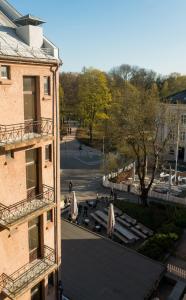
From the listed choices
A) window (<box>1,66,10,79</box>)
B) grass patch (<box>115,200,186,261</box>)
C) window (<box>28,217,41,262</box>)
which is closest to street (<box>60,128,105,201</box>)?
grass patch (<box>115,200,186,261</box>)

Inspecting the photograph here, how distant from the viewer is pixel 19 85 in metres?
10.9

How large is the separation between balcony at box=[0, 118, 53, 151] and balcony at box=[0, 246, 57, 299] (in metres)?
4.84

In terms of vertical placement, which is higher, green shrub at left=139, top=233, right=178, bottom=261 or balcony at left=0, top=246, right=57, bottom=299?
balcony at left=0, top=246, right=57, bottom=299

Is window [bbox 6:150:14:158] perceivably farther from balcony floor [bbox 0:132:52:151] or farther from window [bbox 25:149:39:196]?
window [bbox 25:149:39:196]

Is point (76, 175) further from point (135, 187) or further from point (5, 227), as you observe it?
point (5, 227)

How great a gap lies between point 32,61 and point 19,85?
1.00 metres

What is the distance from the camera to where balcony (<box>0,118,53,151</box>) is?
10.2 metres

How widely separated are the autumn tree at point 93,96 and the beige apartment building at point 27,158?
1675 inches

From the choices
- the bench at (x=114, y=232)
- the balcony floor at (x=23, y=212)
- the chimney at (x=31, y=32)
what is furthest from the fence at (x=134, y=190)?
the chimney at (x=31, y=32)

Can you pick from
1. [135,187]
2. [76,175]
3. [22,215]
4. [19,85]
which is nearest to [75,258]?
[22,215]

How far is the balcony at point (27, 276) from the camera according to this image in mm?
11047

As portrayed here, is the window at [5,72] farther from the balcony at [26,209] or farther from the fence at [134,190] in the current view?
the fence at [134,190]

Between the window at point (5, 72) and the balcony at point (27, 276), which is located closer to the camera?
the window at point (5, 72)

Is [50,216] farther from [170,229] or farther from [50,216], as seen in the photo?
[170,229]
